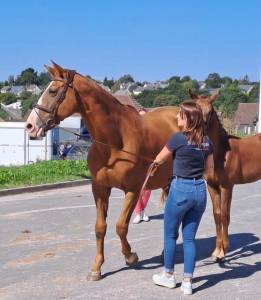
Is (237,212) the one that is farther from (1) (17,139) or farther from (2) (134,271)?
(1) (17,139)

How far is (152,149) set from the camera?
6820 millimetres

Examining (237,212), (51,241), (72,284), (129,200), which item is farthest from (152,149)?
(237,212)

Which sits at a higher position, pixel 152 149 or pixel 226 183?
pixel 152 149

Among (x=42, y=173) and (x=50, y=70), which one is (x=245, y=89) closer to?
(x=42, y=173)

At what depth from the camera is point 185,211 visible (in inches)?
227

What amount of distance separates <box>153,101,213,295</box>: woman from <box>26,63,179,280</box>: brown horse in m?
0.69

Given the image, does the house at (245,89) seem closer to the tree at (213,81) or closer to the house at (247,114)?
the tree at (213,81)

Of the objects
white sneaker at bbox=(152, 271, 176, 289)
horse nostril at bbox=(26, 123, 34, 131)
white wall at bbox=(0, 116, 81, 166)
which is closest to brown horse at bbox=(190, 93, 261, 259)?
white sneaker at bbox=(152, 271, 176, 289)

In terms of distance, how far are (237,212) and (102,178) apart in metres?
5.45

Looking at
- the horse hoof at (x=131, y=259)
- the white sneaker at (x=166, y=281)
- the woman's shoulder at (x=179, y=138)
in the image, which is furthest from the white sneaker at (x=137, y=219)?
the woman's shoulder at (x=179, y=138)

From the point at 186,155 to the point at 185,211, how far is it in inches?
21.7

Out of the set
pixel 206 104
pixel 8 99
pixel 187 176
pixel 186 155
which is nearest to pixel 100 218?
pixel 187 176

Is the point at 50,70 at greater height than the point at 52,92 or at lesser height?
greater

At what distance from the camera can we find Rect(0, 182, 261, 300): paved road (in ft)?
20.0
